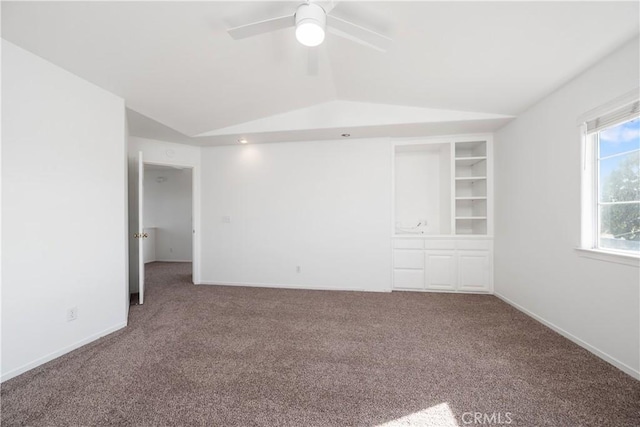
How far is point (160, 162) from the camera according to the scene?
4152 mm

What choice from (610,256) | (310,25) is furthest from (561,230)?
(310,25)

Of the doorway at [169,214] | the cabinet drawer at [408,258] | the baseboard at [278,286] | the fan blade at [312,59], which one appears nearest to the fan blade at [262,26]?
the fan blade at [312,59]

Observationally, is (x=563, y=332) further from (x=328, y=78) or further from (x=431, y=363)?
(x=328, y=78)

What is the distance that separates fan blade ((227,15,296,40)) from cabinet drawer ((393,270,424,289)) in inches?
138

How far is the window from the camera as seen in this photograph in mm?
1979

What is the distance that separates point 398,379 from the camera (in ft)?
6.25

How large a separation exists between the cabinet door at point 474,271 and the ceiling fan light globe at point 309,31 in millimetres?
3552

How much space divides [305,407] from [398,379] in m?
0.71

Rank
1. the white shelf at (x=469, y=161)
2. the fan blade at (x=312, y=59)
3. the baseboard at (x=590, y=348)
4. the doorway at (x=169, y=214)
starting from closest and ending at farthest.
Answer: the baseboard at (x=590, y=348)
the fan blade at (x=312, y=59)
the white shelf at (x=469, y=161)
the doorway at (x=169, y=214)

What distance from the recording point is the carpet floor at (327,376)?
1.57m

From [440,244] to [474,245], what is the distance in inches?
18.9

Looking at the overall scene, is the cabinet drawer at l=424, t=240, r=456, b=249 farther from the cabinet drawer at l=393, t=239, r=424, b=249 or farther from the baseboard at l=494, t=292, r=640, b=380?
the baseboard at l=494, t=292, r=640, b=380

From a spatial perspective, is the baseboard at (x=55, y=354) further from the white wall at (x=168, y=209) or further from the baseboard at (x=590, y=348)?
the baseboard at (x=590, y=348)

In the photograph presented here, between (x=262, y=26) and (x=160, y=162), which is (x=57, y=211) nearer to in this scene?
(x=160, y=162)
